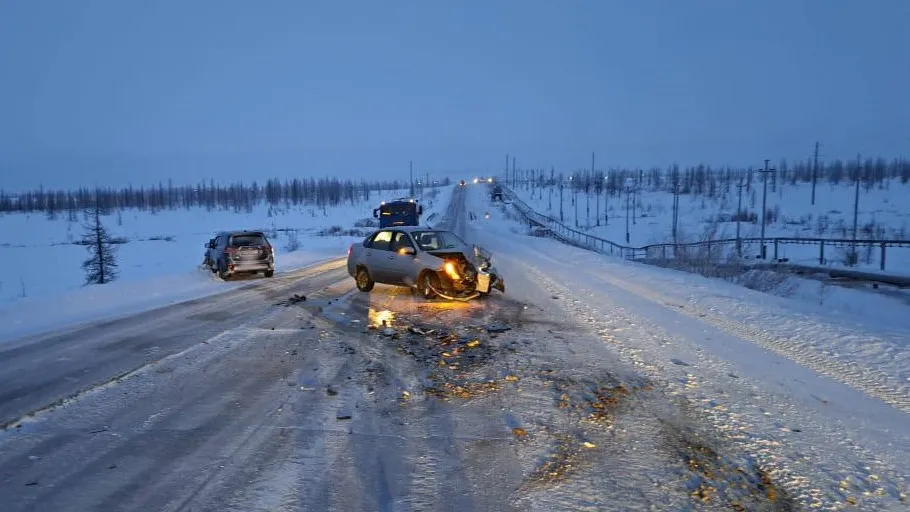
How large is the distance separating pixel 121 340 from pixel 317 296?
560cm

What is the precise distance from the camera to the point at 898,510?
4.20 meters

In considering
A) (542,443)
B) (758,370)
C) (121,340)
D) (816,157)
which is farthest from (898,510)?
(816,157)

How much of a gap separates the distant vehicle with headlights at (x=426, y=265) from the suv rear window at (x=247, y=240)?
17.4ft

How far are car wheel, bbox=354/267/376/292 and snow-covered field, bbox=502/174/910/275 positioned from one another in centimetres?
2529

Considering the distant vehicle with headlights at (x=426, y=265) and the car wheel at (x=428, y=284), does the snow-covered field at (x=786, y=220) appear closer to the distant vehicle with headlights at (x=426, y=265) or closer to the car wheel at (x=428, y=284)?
the distant vehicle with headlights at (x=426, y=265)

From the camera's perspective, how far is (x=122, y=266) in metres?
40.4

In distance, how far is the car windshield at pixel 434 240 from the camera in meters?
14.8

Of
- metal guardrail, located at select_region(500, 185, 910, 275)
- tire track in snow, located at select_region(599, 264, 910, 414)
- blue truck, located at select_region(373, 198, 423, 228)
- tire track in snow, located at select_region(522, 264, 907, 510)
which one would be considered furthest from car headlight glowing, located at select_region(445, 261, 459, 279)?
blue truck, located at select_region(373, 198, 423, 228)

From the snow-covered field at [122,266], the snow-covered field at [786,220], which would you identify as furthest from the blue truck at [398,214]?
the snow-covered field at [786,220]

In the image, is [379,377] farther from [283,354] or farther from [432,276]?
[432,276]

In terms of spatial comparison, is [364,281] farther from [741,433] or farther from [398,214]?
[398,214]

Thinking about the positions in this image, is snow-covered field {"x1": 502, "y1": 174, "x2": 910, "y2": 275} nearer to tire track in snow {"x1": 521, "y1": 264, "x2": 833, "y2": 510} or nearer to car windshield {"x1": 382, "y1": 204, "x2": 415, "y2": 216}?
car windshield {"x1": 382, "y1": 204, "x2": 415, "y2": 216}

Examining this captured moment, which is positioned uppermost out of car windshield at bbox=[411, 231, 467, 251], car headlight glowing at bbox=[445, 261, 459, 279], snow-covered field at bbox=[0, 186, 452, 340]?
car windshield at bbox=[411, 231, 467, 251]

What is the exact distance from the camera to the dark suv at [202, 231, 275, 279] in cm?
1952
